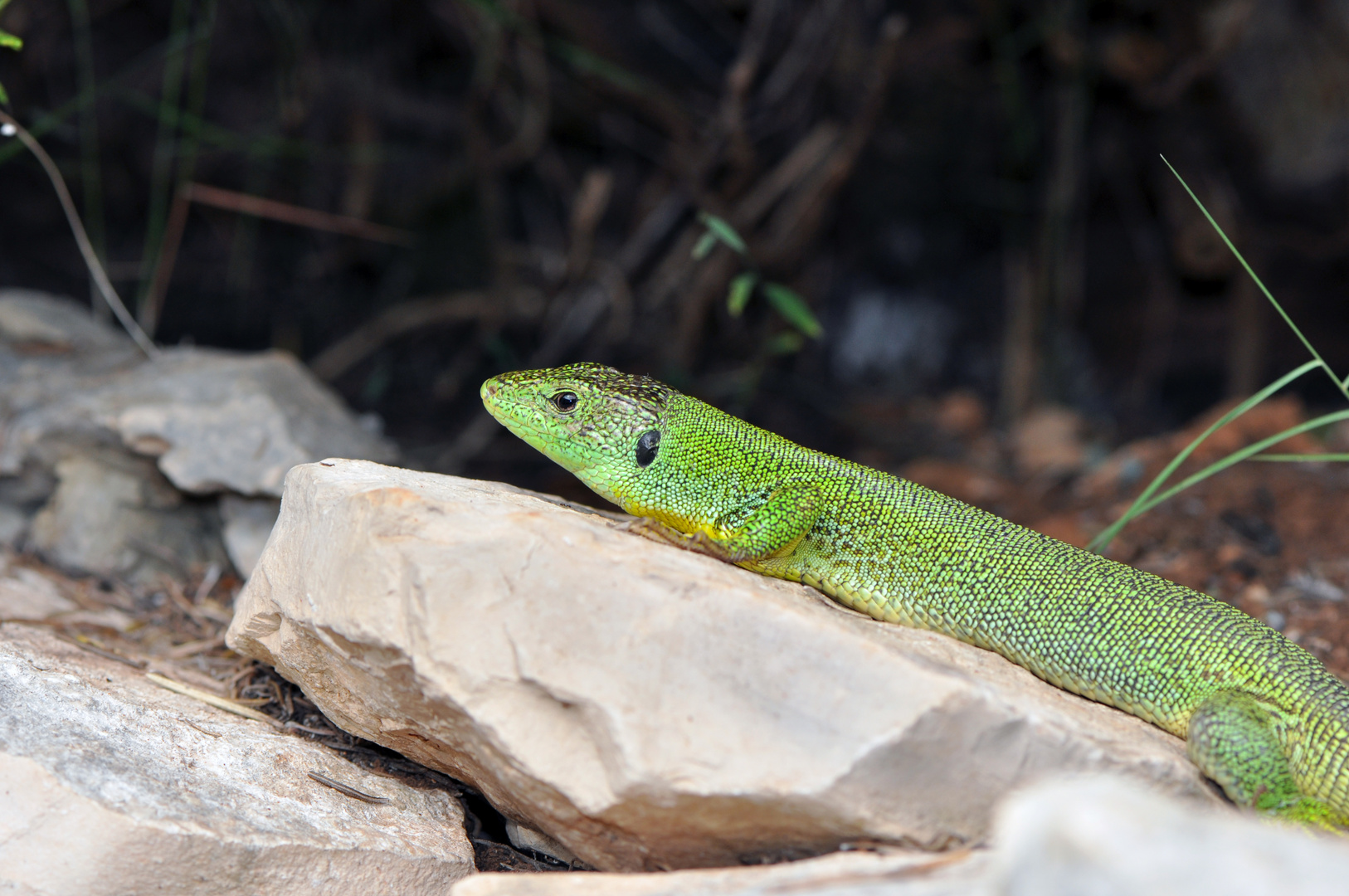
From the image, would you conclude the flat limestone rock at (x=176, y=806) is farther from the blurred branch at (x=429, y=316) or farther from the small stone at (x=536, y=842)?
the blurred branch at (x=429, y=316)

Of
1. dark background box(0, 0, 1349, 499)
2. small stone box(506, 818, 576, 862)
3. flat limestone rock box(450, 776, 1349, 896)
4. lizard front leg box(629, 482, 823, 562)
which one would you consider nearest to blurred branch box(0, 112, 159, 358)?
dark background box(0, 0, 1349, 499)

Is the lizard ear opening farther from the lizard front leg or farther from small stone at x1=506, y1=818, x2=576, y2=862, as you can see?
small stone at x1=506, y1=818, x2=576, y2=862

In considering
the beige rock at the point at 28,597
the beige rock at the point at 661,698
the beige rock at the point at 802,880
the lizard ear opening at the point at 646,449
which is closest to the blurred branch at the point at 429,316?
the beige rock at the point at 28,597

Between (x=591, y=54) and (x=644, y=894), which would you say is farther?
(x=591, y=54)

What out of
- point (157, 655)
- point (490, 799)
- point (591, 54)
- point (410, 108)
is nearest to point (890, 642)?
point (490, 799)

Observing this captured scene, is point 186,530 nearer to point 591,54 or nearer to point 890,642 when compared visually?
point 890,642

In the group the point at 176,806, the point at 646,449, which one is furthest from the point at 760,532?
the point at 176,806
